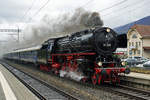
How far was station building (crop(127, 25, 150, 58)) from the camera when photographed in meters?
57.8

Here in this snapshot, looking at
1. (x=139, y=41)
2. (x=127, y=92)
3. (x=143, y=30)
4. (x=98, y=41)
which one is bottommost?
(x=127, y=92)

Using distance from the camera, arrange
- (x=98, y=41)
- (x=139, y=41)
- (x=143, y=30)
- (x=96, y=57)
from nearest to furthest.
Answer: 1. (x=98, y=41)
2. (x=96, y=57)
3. (x=139, y=41)
4. (x=143, y=30)

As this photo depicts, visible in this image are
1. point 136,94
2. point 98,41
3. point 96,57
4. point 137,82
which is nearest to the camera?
point 136,94

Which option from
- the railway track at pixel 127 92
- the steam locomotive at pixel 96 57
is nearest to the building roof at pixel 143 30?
the steam locomotive at pixel 96 57

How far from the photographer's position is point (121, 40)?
14062mm

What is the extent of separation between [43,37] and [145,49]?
105 ft

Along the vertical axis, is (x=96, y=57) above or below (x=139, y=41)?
below

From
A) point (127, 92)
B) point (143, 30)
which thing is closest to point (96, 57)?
point (127, 92)

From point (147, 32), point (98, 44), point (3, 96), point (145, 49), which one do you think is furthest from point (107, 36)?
point (147, 32)

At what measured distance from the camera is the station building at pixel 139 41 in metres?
57.8

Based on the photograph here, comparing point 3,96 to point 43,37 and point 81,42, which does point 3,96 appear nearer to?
point 81,42

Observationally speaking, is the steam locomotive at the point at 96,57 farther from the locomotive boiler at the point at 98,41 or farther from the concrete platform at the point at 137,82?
the concrete platform at the point at 137,82

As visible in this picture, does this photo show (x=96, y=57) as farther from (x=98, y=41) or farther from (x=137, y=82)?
(x=137, y=82)

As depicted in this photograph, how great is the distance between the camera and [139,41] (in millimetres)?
60094
